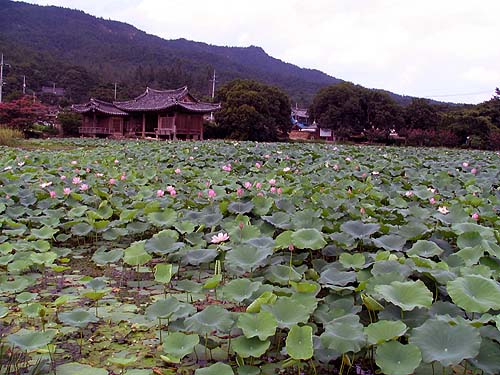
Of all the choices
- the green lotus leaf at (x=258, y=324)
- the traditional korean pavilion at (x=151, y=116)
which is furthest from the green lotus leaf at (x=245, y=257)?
the traditional korean pavilion at (x=151, y=116)

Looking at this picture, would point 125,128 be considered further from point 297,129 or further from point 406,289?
point 406,289

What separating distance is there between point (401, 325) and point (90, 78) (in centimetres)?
5755

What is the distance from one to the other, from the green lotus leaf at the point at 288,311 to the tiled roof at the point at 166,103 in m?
26.1

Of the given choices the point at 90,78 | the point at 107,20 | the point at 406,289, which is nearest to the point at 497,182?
the point at 406,289

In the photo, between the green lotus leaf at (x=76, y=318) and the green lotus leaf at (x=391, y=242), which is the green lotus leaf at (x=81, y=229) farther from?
the green lotus leaf at (x=391, y=242)

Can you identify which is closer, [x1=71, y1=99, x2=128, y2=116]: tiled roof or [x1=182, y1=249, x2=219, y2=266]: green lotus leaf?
[x1=182, y1=249, x2=219, y2=266]: green lotus leaf

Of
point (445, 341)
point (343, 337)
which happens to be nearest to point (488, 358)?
point (445, 341)

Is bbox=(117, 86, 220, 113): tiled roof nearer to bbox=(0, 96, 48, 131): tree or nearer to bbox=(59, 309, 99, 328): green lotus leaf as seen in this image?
bbox=(0, 96, 48, 131): tree

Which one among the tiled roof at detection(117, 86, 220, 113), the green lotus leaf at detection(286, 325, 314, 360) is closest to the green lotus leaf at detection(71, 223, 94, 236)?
the green lotus leaf at detection(286, 325, 314, 360)

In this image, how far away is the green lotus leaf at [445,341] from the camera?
4.01ft

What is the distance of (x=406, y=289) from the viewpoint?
1573 mm

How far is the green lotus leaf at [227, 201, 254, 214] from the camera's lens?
3.07m

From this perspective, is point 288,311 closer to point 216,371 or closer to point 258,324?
point 258,324

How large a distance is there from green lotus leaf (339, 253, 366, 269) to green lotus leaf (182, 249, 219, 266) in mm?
613
